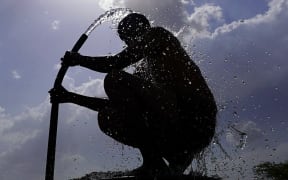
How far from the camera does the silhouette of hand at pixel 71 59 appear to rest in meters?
5.58

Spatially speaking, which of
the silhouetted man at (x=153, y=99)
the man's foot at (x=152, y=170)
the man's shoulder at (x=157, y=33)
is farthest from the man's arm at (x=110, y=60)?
the man's foot at (x=152, y=170)

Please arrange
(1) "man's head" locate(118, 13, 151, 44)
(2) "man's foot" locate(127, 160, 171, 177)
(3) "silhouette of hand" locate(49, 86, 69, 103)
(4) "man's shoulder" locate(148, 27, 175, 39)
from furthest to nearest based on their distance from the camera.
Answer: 1. (1) "man's head" locate(118, 13, 151, 44)
2. (3) "silhouette of hand" locate(49, 86, 69, 103)
3. (4) "man's shoulder" locate(148, 27, 175, 39)
4. (2) "man's foot" locate(127, 160, 171, 177)

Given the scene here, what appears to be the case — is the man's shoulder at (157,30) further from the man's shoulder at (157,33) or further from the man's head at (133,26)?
the man's head at (133,26)

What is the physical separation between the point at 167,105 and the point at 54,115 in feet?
4.50

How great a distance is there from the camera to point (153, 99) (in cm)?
509

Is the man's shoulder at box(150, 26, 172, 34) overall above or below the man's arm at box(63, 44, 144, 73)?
above

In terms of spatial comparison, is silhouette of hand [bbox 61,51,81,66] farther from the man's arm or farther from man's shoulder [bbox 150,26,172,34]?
man's shoulder [bbox 150,26,172,34]

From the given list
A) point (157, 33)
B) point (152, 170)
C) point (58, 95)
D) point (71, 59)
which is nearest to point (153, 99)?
point (152, 170)

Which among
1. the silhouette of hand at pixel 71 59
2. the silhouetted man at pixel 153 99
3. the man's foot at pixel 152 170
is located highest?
the silhouette of hand at pixel 71 59

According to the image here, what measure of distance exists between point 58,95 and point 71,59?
47cm

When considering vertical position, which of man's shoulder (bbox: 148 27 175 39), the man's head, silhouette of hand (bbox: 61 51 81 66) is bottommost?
silhouette of hand (bbox: 61 51 81 66)

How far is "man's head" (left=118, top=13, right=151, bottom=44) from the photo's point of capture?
5918 mm

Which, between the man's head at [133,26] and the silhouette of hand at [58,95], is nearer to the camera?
the silhouette of hand at [58,95]

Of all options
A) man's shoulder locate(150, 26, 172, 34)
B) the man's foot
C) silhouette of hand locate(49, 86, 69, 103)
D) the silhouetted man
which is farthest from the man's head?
the man's foot
